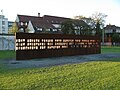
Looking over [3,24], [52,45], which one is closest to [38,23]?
[3,24]

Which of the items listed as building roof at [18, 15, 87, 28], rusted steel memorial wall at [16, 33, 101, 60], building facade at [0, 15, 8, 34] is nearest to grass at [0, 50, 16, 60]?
rusted steel memorial wall at [16, 33, 101, 60]

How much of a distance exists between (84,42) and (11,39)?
18.6 metres

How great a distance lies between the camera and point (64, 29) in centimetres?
7269

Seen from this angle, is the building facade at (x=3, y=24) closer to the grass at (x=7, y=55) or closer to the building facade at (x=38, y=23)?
the building facade at (x=38, y=23)

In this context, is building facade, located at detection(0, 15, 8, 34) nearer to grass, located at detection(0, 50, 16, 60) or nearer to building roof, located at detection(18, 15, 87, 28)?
building roof, located at detection(18, 15, 87, 28)

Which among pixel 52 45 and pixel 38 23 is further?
pixel 38 23

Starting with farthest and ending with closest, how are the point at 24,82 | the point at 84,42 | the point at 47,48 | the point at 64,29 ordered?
the point at 64,29 < the point at 84,42 < the point at 47,48 < the point at 24,82

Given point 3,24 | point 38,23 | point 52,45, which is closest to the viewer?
point 52,45

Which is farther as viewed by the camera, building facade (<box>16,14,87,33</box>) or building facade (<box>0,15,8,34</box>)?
building facade (<box>0,15,8,34</box>)

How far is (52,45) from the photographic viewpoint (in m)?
26.6

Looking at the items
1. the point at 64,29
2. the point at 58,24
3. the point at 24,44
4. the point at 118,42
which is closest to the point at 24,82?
the point at 24,44

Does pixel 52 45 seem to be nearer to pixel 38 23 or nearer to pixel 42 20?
pixel 38 23

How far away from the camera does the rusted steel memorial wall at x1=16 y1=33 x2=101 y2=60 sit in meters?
23.7

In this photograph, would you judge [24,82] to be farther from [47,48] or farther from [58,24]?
[58,24]
